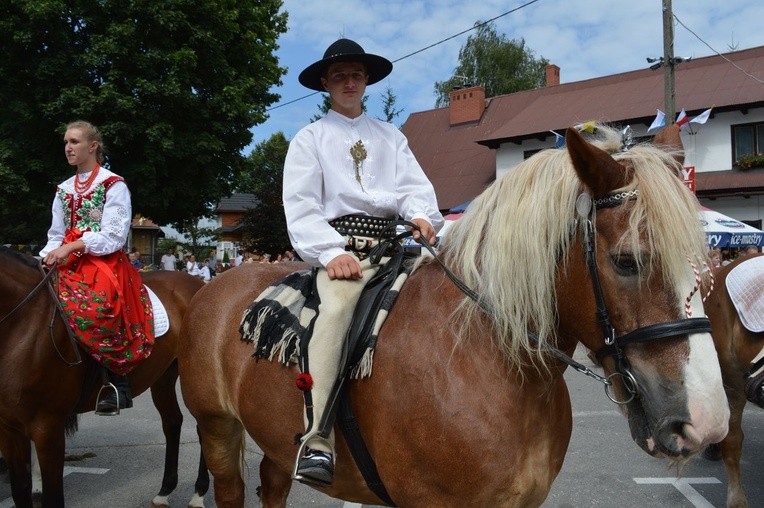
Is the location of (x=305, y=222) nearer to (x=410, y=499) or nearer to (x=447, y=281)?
(x=447, y=281)

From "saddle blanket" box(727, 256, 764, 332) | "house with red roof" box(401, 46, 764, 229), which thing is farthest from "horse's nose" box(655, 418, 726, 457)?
"house with red roof" box(401, 46, 764, 229)

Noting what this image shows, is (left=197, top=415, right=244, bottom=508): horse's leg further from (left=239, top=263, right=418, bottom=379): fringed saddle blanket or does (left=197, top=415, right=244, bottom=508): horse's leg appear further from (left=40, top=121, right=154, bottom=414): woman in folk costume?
(left=40, top=121, right=154, bottom=414): woman in folk costume

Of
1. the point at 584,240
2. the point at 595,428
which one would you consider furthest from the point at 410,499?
the point at 595,428

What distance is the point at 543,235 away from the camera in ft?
6.14

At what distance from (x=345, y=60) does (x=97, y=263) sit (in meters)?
2.30

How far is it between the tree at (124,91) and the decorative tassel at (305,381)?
44.0 feet

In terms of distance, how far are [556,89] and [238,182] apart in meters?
16.1

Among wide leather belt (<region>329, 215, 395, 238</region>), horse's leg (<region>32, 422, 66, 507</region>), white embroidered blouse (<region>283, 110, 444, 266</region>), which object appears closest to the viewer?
white embroidered blouse (<region>283, 110, 444, 266</region>)

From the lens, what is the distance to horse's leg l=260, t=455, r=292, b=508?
10.9ft

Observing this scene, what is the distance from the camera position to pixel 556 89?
89.7ft

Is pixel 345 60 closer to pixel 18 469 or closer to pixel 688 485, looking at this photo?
pixel 18 469

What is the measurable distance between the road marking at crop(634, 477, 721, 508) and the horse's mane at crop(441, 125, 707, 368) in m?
3.15

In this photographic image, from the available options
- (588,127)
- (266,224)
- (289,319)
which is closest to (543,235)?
(588,127)

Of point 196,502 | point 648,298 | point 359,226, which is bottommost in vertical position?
point 196,502
